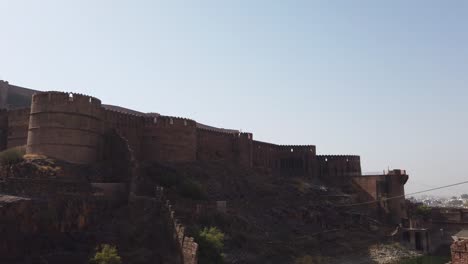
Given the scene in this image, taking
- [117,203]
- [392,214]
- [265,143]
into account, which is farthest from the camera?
[265,143]

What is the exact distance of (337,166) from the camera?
2025 inches

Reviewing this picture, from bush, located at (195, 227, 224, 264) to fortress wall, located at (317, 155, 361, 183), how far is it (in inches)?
1257

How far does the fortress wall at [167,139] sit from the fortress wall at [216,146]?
3122 mm

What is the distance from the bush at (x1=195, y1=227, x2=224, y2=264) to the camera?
2009 centimetres

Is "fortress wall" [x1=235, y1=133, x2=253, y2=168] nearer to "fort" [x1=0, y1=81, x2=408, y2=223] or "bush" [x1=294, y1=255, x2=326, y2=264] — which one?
"fort" [x1=0, y1=81, x2=408, y2=223]

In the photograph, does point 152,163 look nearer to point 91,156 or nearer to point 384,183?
point 91,156

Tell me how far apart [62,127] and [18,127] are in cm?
585

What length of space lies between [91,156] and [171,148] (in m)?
6.96

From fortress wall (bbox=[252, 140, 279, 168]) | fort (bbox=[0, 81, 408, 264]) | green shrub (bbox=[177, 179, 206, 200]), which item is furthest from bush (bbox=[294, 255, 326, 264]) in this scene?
fortress wall (bbox=[252, 140, 279, 168])

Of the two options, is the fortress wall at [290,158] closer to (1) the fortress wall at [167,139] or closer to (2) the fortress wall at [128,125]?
(1) the fortress wall at [167,139]

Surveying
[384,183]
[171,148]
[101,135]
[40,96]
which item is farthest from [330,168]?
[40,96]

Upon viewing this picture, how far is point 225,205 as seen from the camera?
2745 cm

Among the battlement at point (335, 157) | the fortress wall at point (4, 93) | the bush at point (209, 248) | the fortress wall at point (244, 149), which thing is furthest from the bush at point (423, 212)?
the fortress wall at point (4, 93)

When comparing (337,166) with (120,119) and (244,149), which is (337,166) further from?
(120,119)
